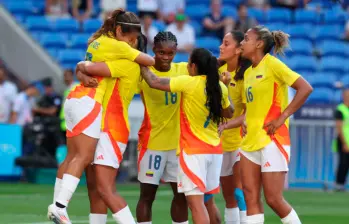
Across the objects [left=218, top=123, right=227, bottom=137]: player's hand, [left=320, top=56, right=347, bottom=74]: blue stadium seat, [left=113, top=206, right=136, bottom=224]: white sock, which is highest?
[left=218, top=123, right=227, bottom=137]: player's hand

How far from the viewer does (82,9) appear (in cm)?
2547

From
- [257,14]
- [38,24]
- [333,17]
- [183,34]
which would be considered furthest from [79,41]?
[333,17]

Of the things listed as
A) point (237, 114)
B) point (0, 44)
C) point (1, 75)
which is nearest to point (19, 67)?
point (0, 44)

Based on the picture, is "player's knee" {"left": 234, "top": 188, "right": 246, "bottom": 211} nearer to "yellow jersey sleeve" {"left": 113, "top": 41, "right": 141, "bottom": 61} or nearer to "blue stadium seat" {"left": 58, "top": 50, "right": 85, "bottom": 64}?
"yellow jersey sleeve" {"left": 113, "top": 41, "right": 141, "bottom": 61}

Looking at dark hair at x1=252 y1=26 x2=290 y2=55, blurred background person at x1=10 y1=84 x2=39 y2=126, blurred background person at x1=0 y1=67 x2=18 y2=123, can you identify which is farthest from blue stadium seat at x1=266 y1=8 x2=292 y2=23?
dark hair at x1=252 y1=26 x2=290 y2=55

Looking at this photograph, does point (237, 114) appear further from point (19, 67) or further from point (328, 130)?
point (19, 67)

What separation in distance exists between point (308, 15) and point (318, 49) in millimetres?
992

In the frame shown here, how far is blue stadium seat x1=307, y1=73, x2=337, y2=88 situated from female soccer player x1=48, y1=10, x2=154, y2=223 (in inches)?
521

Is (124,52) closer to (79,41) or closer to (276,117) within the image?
(276,117)

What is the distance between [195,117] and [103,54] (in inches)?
45.2

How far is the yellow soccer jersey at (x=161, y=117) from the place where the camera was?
10812mm

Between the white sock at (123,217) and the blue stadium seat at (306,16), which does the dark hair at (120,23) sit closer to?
the white sock at (123,217)

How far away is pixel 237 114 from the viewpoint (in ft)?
37.6

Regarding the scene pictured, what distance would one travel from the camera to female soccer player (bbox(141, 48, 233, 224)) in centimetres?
1005
